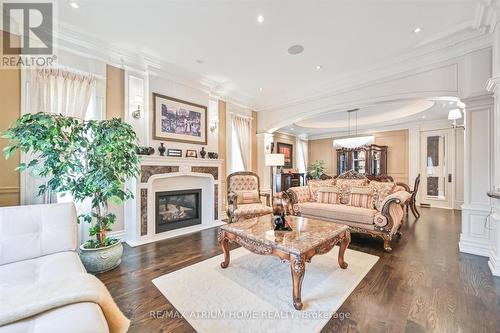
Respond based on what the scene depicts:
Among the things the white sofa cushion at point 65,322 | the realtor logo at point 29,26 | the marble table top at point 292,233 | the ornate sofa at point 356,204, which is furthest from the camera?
the ornate sofa at point 356,204

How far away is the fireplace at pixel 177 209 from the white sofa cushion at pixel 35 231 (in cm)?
177

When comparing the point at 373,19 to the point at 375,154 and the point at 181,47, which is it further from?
the point at 375,154

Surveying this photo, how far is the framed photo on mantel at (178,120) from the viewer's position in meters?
3.86

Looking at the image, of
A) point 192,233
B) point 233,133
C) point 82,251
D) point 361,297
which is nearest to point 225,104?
point 233,133

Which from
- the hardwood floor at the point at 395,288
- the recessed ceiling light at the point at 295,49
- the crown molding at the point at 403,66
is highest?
the recessed ceiling light at the point at 295,49

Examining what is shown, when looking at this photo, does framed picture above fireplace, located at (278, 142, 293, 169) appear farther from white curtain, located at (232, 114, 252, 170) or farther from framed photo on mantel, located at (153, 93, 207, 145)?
framed photo on mantel, located at (153, 93, 207, 145)

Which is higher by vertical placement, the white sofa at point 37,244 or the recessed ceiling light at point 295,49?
the recessed ceiling light at point 295,49

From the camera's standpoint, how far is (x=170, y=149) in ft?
13.0

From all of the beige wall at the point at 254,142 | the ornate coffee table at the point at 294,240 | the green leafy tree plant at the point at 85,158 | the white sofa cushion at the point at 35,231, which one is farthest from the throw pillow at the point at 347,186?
the white sofa cushion at the point at 35,231

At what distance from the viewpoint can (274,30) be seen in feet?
9.41

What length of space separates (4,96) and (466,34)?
6028mm

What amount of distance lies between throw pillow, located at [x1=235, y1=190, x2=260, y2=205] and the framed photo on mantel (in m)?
1.37

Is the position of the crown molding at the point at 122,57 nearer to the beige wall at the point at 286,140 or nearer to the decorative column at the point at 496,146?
the beige wall at the point at 286,140

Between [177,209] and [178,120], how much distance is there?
175cm
